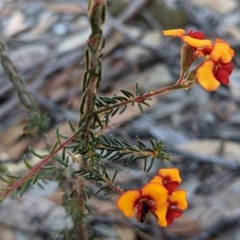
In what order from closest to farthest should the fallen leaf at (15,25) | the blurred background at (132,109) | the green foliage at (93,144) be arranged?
the green foliage at (93,144), the blurred background at (132,109), the fallen leaf at (15,25)

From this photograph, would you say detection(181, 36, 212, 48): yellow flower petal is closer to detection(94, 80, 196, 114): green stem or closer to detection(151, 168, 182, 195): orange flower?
detection(94, 80, 196, 114): green stem

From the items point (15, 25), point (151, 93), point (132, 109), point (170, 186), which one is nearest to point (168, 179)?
point (170, 186)

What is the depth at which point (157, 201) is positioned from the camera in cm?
69

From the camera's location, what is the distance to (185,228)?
116cm

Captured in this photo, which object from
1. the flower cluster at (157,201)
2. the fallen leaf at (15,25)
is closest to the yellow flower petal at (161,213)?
the flower cluster at (157,201)

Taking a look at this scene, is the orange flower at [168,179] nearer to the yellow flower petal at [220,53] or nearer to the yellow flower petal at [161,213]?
the yellow flower petal at [161,213]

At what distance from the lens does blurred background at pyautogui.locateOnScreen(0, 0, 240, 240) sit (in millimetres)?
1171

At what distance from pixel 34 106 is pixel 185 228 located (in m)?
0.42

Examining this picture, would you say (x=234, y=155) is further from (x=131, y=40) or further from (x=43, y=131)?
(x=131, y=40)

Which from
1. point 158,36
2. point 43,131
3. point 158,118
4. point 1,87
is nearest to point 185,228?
point 43,131

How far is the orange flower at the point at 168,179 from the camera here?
709 mm

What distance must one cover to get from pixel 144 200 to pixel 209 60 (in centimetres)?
20

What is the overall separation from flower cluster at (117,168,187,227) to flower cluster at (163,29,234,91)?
14 cm

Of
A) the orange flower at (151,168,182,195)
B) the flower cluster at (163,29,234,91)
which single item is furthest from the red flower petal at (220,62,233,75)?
the orange flower at (151,168,182,195)
